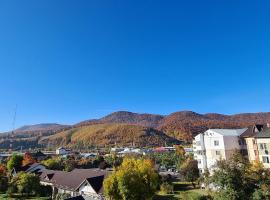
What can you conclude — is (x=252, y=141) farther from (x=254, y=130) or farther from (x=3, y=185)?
(x=3, y=185)

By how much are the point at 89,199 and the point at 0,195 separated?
26.9 metres

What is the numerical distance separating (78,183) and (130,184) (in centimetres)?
1906

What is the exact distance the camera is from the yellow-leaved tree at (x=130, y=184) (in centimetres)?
3606

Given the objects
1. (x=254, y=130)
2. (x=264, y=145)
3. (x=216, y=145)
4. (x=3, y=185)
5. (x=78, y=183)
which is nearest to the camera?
(x=264, y=145)

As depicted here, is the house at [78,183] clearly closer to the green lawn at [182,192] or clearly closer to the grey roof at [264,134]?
the green lawn at [182,192]

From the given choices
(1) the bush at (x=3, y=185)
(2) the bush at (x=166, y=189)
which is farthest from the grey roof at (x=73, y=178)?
(2) the bush at (x=166, y=189)

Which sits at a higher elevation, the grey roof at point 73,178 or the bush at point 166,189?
the grey roof at point 73,178

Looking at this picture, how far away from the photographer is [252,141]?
169 feet

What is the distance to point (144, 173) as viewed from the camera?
39.4 meters

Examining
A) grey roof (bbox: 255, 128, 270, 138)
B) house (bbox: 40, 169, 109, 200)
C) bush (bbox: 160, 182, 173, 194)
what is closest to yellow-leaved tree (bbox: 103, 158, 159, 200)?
house (bbox: 40, 169, 109, 200)

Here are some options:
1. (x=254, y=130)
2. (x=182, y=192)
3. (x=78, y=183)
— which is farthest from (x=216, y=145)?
(x=78, y=183)

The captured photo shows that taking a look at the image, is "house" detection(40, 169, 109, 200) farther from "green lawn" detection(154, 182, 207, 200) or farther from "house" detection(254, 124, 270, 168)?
"house" detection(254, 124, 270, 168)

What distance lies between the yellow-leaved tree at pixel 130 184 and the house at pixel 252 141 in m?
24.1

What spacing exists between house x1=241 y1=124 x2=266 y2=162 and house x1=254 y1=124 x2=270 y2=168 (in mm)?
1645
